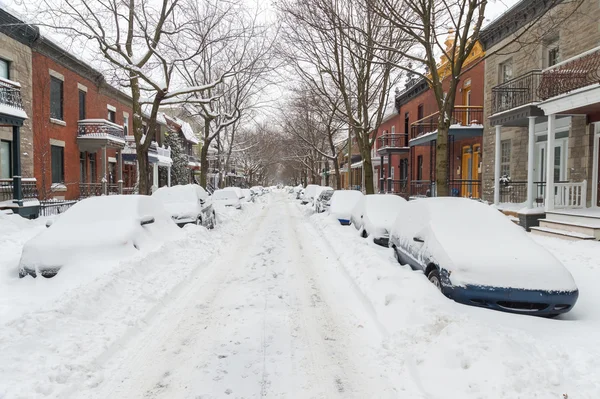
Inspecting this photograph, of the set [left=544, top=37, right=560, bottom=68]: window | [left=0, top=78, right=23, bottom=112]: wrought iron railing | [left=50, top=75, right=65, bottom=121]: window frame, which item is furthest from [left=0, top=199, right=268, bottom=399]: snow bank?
[left=544, top=37, right=560, bottom=68]: window

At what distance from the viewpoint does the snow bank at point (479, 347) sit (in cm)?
340

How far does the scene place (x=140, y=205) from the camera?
9.21m

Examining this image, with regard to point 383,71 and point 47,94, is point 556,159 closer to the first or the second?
point 383,71

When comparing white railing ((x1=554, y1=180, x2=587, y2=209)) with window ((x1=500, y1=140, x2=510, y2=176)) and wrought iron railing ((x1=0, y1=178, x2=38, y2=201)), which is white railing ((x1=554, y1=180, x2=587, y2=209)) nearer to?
window ((x1=500, y1=140, x2=510, y2=176))

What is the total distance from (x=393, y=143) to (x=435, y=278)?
26.3m

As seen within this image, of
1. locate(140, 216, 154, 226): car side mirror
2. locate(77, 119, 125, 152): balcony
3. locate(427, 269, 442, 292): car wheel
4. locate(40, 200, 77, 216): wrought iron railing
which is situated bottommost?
locate(427, 269, 442, 292): car wheel

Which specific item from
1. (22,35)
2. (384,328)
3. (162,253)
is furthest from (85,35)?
(384,328)

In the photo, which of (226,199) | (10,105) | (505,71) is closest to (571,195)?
(505,71)

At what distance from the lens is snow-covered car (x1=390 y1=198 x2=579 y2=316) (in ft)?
16.5

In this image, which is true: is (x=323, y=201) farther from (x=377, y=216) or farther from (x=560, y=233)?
(x=560, y=233)

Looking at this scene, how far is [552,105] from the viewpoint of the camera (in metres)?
12.0

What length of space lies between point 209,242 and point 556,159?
12360mm

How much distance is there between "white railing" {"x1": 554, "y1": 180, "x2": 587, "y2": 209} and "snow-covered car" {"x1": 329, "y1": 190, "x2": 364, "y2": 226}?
6288 millimetres

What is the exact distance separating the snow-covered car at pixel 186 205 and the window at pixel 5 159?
7.15 metres
